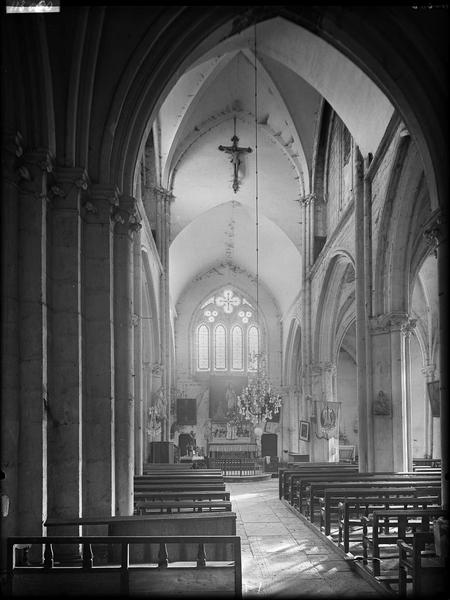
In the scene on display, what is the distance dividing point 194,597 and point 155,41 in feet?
26.1

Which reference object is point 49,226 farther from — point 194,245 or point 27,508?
point 194,245

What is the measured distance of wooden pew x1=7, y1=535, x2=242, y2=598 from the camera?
19.8 feet

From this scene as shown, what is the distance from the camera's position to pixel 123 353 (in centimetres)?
1066

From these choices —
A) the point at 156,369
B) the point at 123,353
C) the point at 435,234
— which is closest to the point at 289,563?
the point at 123,353

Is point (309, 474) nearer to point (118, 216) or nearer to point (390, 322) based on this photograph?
point (390, 322)

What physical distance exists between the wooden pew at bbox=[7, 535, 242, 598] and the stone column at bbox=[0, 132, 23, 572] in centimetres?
186

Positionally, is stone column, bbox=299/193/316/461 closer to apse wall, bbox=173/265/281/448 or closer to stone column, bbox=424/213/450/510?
apse wall, bbox=173/265/281/448

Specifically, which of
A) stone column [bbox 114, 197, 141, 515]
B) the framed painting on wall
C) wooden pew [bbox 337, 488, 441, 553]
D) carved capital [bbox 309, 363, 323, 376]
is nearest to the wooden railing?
the framed painting on wall

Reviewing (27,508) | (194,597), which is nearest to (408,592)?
(194,597)

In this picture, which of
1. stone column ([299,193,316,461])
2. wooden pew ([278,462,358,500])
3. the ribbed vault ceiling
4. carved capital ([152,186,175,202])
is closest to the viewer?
wooden pew ([278,462,358,500])

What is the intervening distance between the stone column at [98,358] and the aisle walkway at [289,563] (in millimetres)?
2291

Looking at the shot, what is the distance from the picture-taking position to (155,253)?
23.1 meters

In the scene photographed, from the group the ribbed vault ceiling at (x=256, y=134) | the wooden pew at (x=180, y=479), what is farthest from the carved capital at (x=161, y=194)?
the wooden pew at (x=180, y=479)

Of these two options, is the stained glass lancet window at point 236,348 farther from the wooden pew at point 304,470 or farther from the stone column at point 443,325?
the stone column at point 443,325
